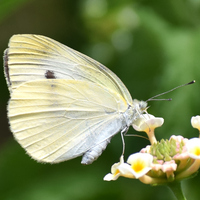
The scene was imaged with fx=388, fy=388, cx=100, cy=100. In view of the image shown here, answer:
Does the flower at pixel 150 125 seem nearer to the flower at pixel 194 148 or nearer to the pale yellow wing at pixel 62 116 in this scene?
the pale yellow wing at pixel 62 116

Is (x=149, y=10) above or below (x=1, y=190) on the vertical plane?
above

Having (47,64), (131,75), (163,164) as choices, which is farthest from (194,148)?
(131,75)

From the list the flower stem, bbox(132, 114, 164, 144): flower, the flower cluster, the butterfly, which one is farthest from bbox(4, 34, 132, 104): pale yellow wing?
the flower stem

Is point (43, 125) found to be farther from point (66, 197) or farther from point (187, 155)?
point (66, 197)

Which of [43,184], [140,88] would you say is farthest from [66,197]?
[140,88]

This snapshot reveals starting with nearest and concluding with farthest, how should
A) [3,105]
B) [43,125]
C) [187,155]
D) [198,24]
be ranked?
[187,155], [43,125], [198,24], [3,105]

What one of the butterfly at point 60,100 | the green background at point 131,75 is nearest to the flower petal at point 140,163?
the butterfly at point 60,100

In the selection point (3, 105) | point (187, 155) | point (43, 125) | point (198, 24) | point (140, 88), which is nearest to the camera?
point (187, 155)

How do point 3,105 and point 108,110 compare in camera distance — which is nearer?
point 108,110

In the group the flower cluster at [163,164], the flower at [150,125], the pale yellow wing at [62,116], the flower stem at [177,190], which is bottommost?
the flower stem at [177,190]
